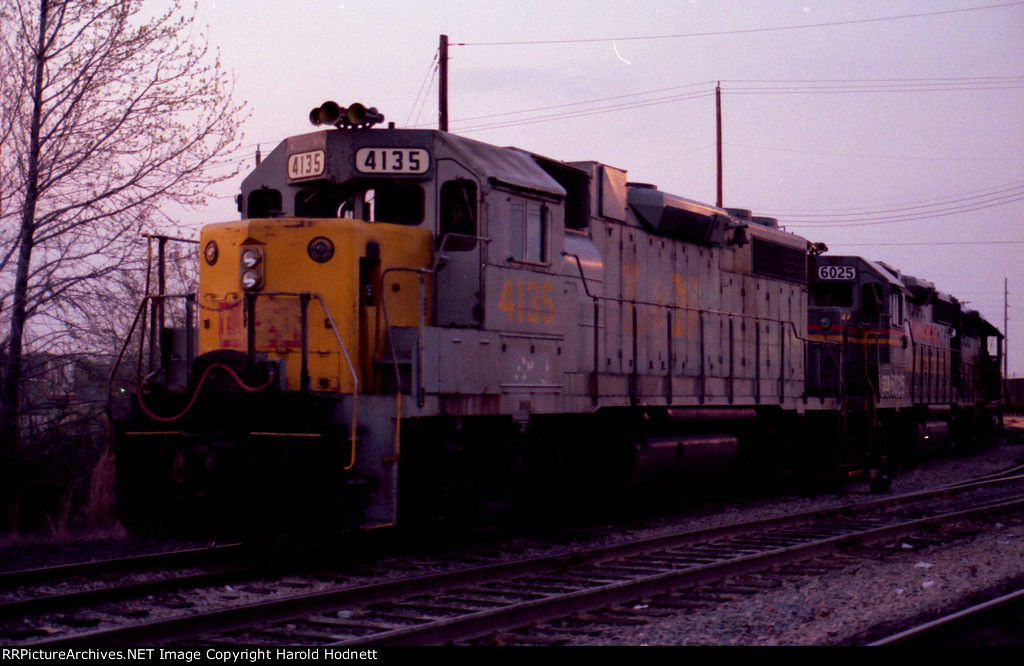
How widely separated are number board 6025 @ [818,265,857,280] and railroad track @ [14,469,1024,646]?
7360 mm

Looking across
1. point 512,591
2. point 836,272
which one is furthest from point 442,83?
point 512,591

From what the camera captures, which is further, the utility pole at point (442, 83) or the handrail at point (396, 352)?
the utility pole at point (442, 83)

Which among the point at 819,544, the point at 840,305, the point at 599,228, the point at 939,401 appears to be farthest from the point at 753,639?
the point at 939,401

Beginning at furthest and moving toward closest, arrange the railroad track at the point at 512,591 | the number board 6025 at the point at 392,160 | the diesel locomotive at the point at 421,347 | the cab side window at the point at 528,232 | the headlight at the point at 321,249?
the cab side window at the point at 528,232, the number board 6025 at the point at 392,160, the headlight at the point at 321,249, the diesel locomotive at the point at 421,347, the railroad track at the point at 512,591

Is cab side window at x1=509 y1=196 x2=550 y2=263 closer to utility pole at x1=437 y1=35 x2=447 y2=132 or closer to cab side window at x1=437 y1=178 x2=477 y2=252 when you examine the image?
cab side window at x1=437 y1=178 x2=477 y2=252

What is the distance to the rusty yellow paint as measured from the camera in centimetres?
822

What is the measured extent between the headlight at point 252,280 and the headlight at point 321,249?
445 millimetres

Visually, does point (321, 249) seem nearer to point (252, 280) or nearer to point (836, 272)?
point (252, 280)

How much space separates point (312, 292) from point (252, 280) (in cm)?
49

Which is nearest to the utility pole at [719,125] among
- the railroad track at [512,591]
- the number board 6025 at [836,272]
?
the number board 6025 at [836,272]

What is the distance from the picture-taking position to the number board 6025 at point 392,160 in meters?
8.73

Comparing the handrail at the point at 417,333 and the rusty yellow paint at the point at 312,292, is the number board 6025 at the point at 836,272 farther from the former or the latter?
A: the rusty yellow paint at the point at 312,292

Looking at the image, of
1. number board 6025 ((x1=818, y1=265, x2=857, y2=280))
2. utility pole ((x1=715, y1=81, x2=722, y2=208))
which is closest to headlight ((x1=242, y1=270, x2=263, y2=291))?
number board 6025 ((x1=818, y1=265, x2=857, y2=280))

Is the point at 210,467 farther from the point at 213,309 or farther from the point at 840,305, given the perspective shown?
the point at 840,305
